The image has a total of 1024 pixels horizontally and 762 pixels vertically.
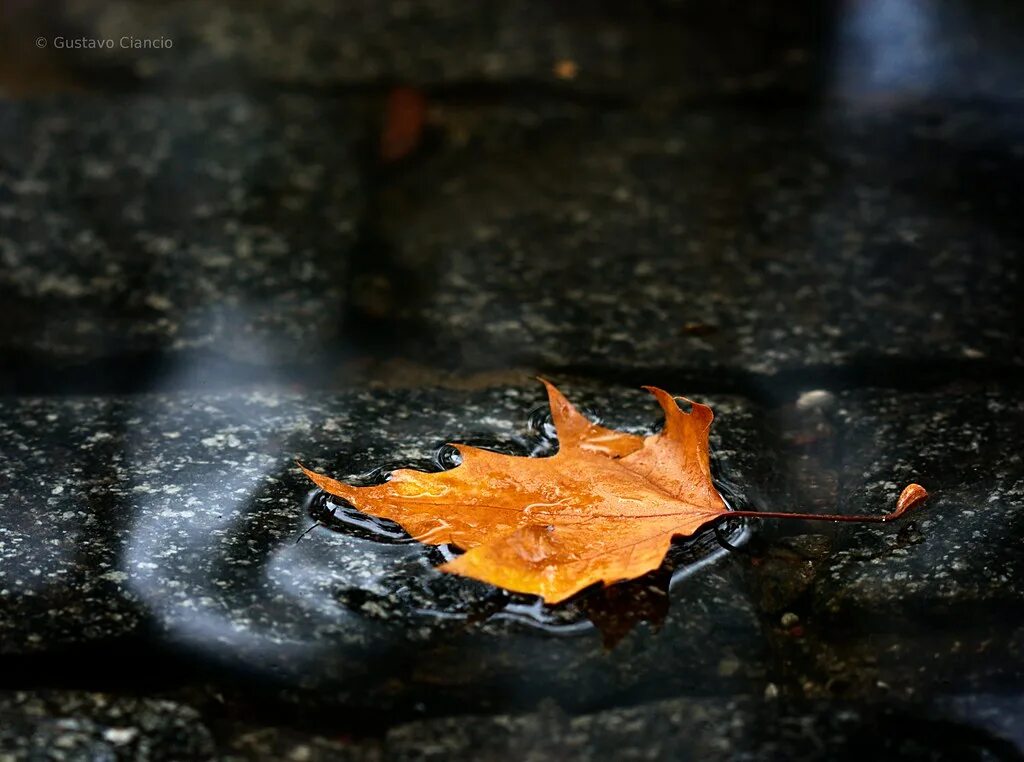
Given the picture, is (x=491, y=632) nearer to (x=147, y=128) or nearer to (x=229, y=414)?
(x=229, y=414)

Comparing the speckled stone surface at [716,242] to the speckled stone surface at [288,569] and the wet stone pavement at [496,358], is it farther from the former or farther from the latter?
the speckled stone surface at [288,569]

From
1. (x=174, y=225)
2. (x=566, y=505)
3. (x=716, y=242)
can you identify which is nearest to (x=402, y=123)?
(x=174, y=225)

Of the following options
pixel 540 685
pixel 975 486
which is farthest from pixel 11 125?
pixel 975 486

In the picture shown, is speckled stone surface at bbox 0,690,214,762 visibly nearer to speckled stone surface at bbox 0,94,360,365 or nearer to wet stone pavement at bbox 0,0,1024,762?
wet stone pavement at bbox 0,0,1024,762

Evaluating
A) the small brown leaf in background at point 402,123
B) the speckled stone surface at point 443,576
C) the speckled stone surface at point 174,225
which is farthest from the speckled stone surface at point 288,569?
the small brown leaf in background at point 402,123

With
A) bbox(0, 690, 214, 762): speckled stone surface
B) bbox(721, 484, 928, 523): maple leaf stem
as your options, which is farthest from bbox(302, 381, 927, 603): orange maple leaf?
bbox(0, 690, 214, 762): speckled stone surface

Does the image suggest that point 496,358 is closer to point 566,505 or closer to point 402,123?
point 566,505
